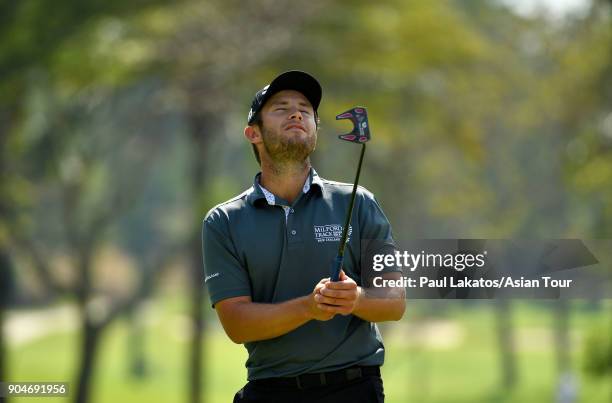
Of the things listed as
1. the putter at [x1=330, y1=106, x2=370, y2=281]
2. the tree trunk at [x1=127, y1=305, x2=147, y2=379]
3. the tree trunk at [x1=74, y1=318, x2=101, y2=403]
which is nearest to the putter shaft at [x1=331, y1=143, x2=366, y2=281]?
the putter at [x1=330, y1=106, x2=370, y2=281]

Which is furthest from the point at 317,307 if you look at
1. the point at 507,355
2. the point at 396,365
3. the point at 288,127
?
the point at 396,365

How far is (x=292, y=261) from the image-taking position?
15.0 feet

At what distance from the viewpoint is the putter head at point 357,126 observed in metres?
4.28

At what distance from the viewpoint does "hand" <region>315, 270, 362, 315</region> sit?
13.8ft

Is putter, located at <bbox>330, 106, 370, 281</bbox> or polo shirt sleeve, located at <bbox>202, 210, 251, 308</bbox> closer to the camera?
putter, located at <bbox>330, 106, 370, 281</bbox>

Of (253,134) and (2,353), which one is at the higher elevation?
(2,353)

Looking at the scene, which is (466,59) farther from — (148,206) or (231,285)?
(148,206)

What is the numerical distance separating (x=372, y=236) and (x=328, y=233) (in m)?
0.17

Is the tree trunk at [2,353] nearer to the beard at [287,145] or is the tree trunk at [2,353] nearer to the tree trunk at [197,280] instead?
the tree trunk at [197,280]

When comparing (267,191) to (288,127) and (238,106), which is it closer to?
(288,127)

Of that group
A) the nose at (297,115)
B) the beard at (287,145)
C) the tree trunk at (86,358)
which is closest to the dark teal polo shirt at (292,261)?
the beard at (287,145)

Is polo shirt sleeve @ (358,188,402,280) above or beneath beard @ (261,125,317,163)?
beneath

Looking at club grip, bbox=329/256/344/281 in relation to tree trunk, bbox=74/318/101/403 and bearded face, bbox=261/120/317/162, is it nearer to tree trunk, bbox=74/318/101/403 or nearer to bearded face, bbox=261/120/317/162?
bearded face, bbox=261/120/317/162

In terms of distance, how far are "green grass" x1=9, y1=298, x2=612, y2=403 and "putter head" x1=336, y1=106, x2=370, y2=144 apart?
2565cm
